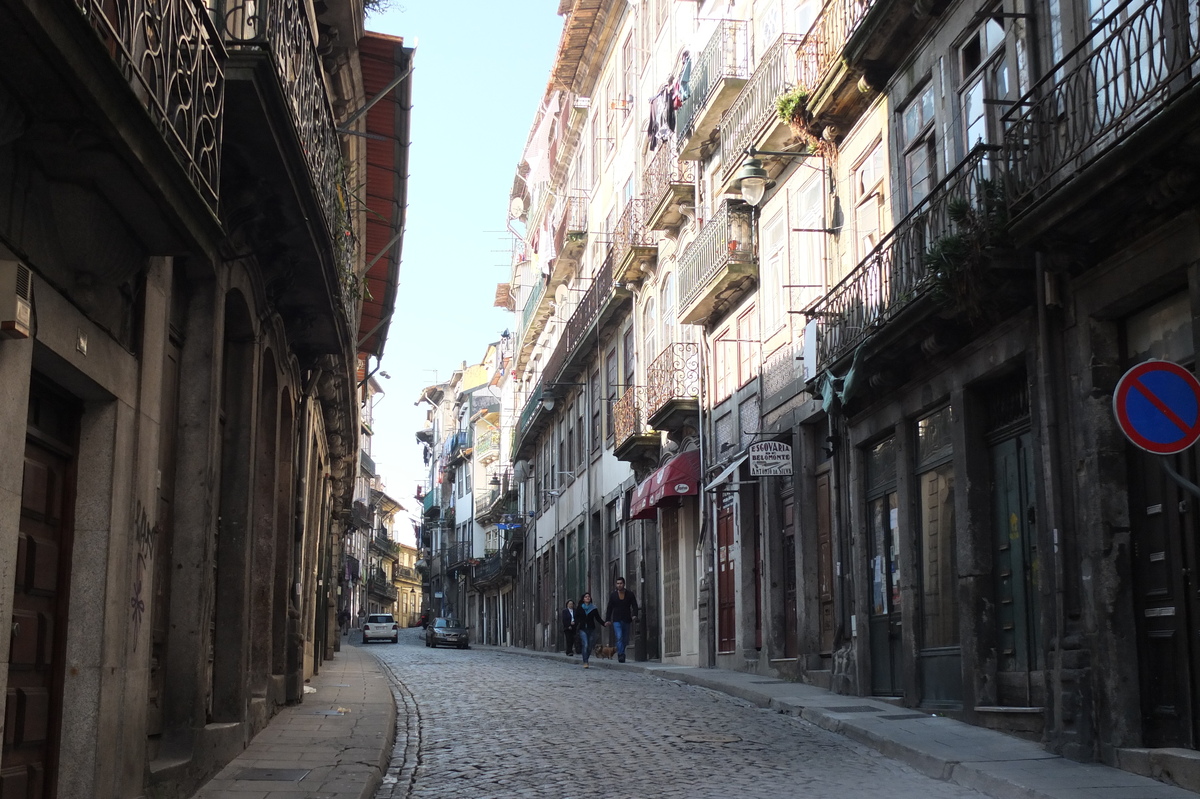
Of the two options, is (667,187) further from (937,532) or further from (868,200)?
(937,532)

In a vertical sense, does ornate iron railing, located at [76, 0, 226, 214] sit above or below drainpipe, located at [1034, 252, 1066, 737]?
above

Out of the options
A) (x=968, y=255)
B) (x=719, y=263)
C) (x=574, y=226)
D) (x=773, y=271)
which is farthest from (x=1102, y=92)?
(x=574, y=226)

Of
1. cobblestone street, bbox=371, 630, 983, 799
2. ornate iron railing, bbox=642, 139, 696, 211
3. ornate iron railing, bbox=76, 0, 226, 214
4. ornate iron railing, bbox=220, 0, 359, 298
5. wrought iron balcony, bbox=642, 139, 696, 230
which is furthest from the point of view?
ornate iron railing, bbox=642, 139, 696, 211

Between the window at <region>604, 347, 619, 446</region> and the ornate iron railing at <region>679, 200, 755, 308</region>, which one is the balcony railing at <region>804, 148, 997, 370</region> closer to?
the ornate iron railing at <region>679, 200, 755, 308</region>

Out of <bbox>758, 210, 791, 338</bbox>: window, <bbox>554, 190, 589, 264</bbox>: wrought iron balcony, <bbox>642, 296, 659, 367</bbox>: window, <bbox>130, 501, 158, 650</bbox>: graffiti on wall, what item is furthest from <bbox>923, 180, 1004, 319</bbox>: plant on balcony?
<bbox>554, 190, 589, 264</bbox>: wrought iron balcony

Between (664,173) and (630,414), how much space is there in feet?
16.7

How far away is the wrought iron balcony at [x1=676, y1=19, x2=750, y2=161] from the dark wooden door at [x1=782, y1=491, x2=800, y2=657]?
6.70 metres

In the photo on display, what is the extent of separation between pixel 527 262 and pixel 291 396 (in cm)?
3880

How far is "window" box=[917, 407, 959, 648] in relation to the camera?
14.2 m

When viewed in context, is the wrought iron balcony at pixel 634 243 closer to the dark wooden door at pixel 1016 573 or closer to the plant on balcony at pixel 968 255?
the dark wooden door at pixel 1016 573

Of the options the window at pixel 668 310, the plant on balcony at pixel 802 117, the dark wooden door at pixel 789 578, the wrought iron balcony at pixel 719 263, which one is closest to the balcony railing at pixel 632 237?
the window at pixel 668 310

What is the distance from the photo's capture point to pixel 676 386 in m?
25.4

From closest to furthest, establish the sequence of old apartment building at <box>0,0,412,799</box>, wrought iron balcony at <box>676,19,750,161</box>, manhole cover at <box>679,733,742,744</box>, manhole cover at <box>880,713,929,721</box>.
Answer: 1. old apartment building at <box>0,0,412,799</box>
2. manhole cover at <box>679,733,742,744</box>
3. manhole cover at <box>880,713,929,721</box>
4. wrought iron balcony at <box>676,19,750,161</box>

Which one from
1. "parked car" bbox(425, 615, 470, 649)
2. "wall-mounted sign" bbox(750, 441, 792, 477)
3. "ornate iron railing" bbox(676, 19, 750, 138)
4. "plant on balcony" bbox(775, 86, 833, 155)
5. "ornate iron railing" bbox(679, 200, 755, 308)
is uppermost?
"ornate iron railing" bbox(676, 19, 750, 138)
